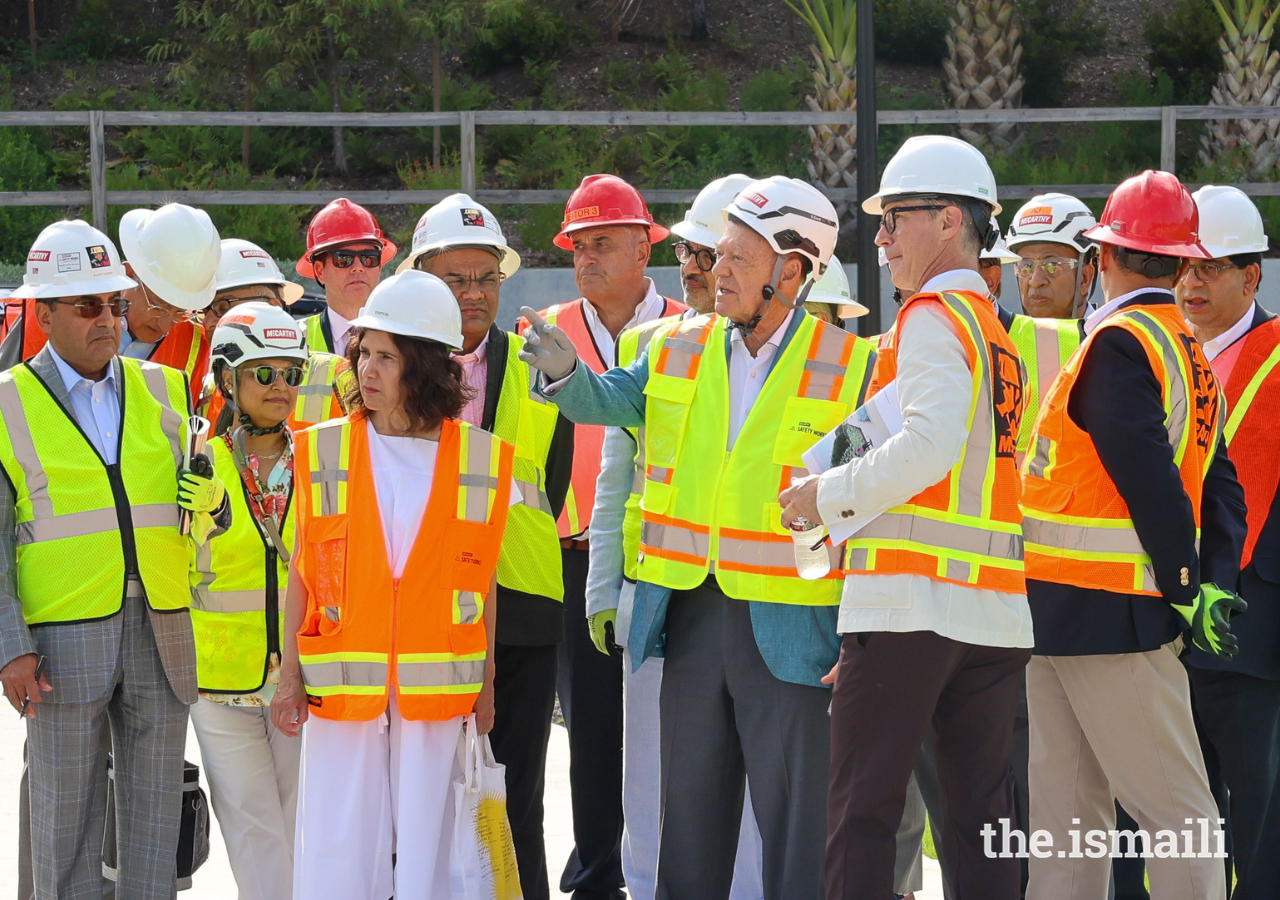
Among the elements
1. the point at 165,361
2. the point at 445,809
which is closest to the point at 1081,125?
the point at 165,361

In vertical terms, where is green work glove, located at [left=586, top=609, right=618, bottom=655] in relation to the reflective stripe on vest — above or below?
below

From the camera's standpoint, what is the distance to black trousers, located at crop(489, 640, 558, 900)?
475 centimetres

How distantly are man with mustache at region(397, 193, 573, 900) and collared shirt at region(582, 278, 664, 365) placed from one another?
66 centimetres

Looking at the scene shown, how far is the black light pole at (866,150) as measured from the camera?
8711 mm

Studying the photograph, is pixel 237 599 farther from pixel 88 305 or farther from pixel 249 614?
pixel 88 305

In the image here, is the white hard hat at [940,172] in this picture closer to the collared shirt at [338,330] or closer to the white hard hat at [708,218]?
the white hard hat at [708,218]

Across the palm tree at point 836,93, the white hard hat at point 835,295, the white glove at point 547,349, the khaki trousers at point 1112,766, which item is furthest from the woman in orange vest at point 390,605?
the palm tree at point 836,93

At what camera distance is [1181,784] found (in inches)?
156

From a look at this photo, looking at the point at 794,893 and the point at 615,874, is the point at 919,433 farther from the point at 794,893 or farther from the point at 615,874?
the point at 615,874

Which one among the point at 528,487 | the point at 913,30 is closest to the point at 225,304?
the point at 528,487

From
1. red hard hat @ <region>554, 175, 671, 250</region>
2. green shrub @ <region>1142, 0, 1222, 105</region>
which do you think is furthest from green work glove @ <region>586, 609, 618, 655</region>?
green shrub @ <region>1142, 0, 1222, 105</region>

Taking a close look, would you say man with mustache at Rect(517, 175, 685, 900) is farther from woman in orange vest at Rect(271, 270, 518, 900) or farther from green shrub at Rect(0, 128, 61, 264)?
green shrub at Rect(0, 128, 61, 264)

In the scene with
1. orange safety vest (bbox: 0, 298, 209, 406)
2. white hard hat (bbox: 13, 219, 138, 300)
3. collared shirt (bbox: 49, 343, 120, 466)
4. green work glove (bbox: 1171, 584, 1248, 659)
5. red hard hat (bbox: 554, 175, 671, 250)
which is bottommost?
green work glove (bbox: 1171, 584, 1248, 659)

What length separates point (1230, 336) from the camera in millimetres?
5023
